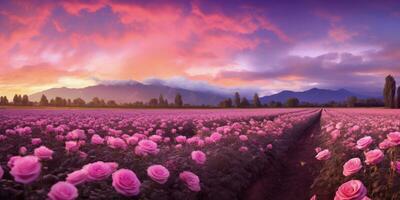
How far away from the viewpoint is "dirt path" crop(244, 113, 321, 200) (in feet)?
25.8

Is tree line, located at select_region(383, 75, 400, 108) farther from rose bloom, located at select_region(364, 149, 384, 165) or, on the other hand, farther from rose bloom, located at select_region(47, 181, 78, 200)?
rose bloom, located at select_region(47, 181, 78, 200)

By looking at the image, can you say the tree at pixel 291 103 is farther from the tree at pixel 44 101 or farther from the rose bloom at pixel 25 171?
the rose bloom at pixel 25 171

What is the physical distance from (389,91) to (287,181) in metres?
91.8

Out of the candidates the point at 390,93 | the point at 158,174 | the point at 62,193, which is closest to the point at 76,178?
the point at 62,193

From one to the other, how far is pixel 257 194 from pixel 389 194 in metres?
3.41

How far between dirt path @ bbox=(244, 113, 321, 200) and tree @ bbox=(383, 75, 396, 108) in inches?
3393

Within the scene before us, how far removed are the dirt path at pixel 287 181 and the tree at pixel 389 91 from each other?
A: 86173 millimetres

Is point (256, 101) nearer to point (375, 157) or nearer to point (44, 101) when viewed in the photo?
point (44, 101)

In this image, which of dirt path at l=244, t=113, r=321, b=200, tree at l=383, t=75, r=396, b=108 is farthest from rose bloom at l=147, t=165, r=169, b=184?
tree at l=383, t=75, r=396, b=108

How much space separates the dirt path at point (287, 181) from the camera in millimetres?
7879

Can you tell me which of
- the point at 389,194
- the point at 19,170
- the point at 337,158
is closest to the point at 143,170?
the point at 19,170

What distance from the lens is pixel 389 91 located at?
9056 cm

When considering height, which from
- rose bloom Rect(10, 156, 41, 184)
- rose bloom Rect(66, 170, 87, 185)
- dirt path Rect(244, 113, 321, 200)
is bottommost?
dirt path Rect(244, 113, 321, 200)

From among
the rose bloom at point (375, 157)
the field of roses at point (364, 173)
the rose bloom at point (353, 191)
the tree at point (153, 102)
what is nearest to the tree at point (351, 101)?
the tree at point (153, 102)
